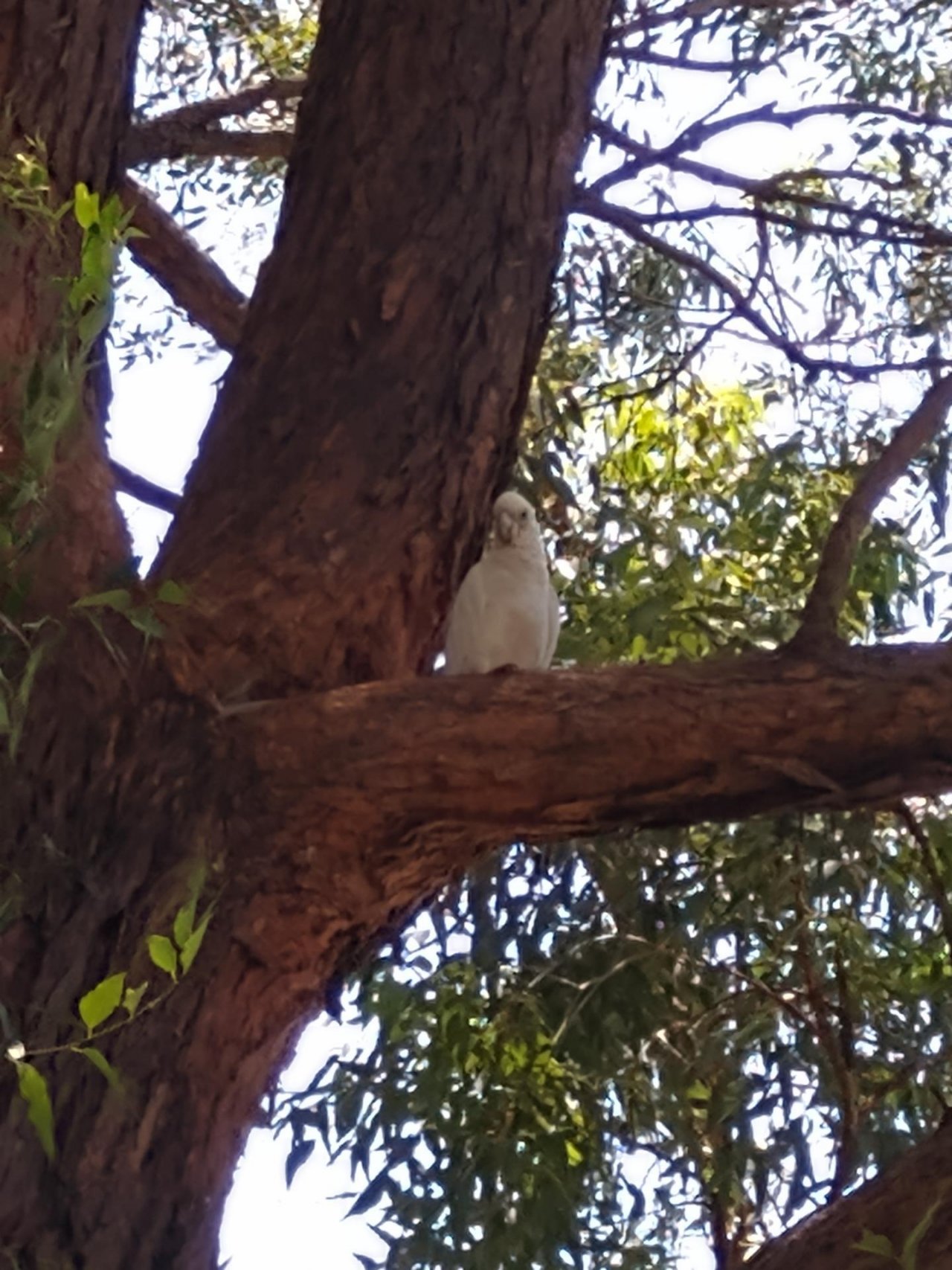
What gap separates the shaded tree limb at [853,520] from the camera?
1.51 m

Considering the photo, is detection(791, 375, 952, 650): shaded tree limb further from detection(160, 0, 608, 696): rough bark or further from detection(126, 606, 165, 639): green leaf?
detection(126, 606, 165, 639): green leaf

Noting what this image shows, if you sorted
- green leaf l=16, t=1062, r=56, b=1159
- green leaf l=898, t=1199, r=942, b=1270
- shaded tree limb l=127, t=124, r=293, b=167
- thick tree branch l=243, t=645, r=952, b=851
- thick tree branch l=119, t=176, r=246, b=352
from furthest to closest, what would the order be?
shaded tree limb l=127, t=124, r=293, b=167 < thick tree branch l=119, t=176, r=246, b=352 < thick tree branch l=243, t=645, r=952, b=851 < green leaf l=898, t=1199, r=942, b=1270 < green leaf l=16, t=1062, r=56, b=1159

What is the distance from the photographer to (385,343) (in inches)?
69.5

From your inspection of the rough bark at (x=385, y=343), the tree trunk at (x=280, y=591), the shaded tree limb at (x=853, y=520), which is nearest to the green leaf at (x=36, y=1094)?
the tree trunk at (x=280, y=591)

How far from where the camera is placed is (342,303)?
180 centimetres

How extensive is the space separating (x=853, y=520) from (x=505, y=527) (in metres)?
0.66

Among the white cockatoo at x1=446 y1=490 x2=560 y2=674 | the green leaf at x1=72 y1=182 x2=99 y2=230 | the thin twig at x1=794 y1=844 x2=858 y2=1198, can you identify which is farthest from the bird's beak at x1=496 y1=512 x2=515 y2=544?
the green leaf at x1=72 y1=182 x2=99 y2=230

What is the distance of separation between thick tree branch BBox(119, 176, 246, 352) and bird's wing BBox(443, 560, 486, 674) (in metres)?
0.48

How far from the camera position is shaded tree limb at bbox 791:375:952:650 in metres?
1.51

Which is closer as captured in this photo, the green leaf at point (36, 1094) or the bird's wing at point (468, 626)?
the green leaf at point (36, 1094)

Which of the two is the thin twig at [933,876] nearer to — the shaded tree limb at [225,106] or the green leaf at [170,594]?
the green leaf at [170,594]

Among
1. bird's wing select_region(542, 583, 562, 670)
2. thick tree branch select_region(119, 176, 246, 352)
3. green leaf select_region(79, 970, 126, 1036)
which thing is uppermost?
thick tree branch select_region(119, 176, 246, 352)

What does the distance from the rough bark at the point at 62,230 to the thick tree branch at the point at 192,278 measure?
0.39 meters

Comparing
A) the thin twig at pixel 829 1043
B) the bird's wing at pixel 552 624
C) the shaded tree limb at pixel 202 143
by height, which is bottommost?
the thin twig at pixel 829 1043
